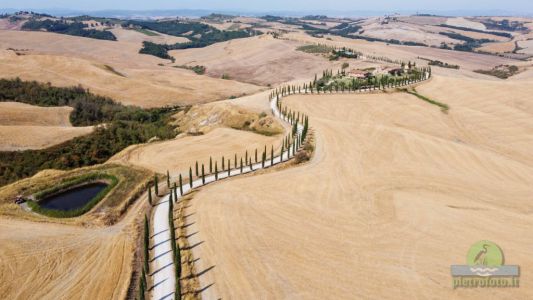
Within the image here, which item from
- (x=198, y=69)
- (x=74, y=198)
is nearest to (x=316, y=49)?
(x=198, y=69)

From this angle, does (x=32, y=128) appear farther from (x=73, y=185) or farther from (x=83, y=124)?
(x=73, y=185)

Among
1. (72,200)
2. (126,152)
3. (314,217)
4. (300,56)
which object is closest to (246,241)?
(314,217)

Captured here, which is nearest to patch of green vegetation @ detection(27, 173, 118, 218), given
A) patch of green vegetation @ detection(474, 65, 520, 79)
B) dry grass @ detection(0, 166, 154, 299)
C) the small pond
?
the small pond

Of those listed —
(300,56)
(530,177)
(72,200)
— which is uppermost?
(300,56)

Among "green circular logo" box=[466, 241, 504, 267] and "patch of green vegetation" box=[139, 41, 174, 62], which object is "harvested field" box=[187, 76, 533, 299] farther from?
"patch of green vegetation" box=[139, 41, 174, 62]

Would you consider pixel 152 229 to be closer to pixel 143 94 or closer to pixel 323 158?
pixel 323 158

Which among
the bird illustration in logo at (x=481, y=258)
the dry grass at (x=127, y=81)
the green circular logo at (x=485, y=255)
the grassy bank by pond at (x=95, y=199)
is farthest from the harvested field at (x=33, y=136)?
the bird illustration in logo at (x=481, y=258)
